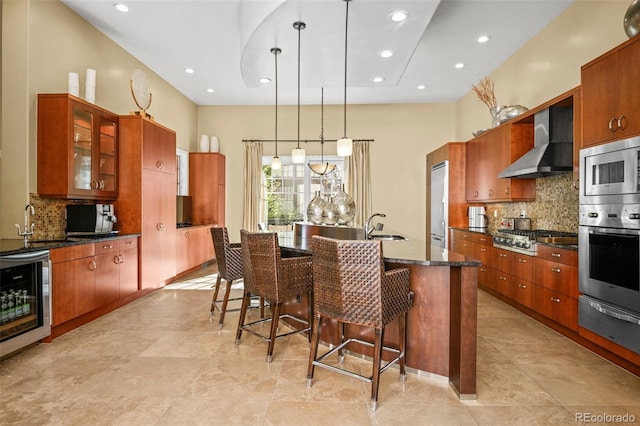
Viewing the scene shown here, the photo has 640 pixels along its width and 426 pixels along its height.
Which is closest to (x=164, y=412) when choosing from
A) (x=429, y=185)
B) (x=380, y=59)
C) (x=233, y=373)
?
(x=233, y=373)

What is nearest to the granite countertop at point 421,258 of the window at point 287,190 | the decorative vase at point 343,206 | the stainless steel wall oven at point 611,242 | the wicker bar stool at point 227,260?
the wicker bar stool at point 227,260

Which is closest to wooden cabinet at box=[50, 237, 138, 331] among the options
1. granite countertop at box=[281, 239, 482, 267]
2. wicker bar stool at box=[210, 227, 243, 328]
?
wicker bar stool at box=[210, 227, 243, 328]

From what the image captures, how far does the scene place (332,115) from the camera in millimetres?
7520

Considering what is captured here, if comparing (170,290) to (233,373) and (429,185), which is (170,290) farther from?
(429,185)

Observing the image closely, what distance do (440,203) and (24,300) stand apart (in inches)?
226

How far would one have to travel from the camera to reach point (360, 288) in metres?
2.13

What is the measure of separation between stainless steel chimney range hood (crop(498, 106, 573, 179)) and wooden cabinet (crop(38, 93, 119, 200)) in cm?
487

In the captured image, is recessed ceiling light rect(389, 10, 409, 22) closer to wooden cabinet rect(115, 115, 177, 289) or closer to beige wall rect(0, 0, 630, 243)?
beige wall rect(0, 0, 630, 243)

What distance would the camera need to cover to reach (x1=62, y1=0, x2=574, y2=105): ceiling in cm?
345

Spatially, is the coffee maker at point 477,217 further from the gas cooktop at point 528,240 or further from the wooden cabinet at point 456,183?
the gas cooktop at point 528,240

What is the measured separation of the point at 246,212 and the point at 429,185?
373 cm

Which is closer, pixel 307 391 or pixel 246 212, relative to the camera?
pixel 307 391

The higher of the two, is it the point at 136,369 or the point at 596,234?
the point at 596,234

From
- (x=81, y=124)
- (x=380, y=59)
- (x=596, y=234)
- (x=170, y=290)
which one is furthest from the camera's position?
(x=170, y=290)
